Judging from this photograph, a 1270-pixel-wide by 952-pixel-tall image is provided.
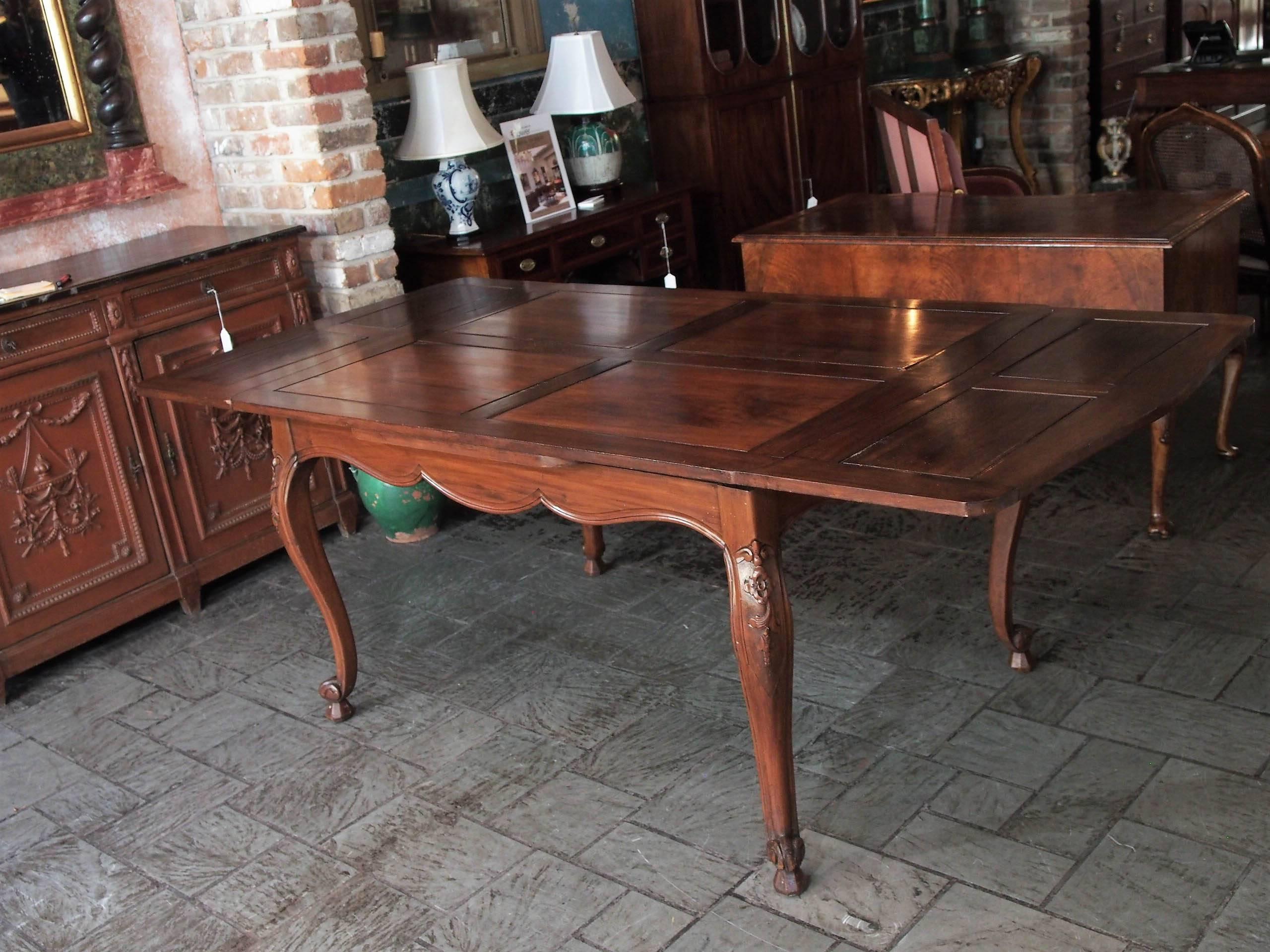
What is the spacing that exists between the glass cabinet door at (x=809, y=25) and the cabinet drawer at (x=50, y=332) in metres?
3.44

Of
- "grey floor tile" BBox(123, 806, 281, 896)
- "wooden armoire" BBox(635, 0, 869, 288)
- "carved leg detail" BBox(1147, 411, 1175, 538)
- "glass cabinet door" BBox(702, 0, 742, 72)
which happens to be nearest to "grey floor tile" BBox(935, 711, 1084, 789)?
"carved leg detail" BBox(1147, 411, 1175, 538)

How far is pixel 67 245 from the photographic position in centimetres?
378

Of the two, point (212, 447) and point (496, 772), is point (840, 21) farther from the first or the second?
point (496, 772)

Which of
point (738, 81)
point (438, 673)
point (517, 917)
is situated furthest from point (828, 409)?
point (738, 81)

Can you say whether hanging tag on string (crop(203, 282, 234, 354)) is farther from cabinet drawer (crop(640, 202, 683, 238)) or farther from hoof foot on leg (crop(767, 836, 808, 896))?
hoof foot on leg (crop(767, 836, 808, 896))

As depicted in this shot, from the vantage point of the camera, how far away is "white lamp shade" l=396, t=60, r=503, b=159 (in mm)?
4148

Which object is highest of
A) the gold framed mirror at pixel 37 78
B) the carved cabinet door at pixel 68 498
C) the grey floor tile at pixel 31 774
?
the gold framed mirror at pixel 37 78

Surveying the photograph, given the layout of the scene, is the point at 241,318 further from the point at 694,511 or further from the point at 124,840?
the point at 694,511

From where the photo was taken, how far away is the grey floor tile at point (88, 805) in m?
2.76

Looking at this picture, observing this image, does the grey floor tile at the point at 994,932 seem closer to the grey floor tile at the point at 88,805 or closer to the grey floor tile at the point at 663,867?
the grey floor tile at the point at 663,867

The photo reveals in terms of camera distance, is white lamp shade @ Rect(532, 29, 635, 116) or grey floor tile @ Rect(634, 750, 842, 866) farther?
white lamp shade @ Rect(532, 29, 635, 116)

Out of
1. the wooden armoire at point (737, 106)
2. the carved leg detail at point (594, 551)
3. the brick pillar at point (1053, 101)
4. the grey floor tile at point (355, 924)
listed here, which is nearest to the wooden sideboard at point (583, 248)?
the wooden armoire at point (737, 106)

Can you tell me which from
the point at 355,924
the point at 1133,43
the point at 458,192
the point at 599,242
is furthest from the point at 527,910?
the point at 1133,43

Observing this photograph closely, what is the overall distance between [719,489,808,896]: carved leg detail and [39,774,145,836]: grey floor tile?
4.67 feet
